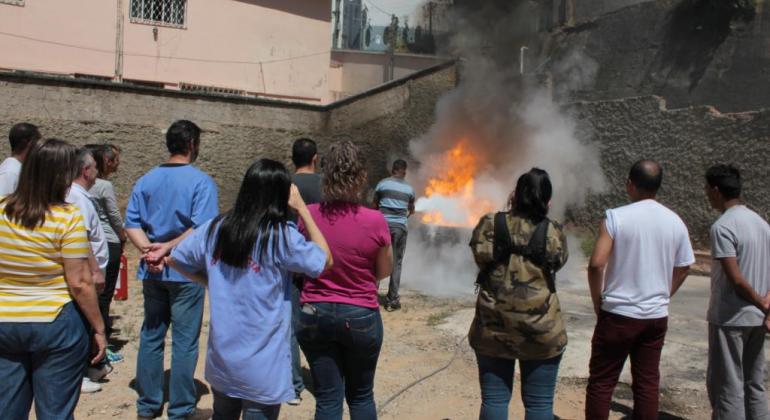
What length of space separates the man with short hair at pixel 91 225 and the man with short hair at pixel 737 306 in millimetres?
3619

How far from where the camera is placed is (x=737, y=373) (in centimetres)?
384

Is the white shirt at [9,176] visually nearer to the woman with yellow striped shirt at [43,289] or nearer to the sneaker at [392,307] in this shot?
the woman with yellow striped shirt at [43,289]

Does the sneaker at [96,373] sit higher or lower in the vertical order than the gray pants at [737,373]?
lower

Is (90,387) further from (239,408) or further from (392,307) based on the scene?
(392,307)

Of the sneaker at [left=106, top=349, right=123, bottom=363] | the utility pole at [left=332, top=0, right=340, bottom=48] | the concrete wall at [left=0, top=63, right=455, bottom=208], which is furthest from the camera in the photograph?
the utility pole at [left=332, top=0, right=340, bottom=48]

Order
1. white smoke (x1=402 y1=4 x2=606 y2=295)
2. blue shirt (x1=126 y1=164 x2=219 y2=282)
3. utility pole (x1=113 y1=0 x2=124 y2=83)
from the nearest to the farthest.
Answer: blue shirt (x1=126 y1=164 x2=219 y2=282) < white smoke (x1=402 y1=4 x2=606 y2=295) < utility pole (x1=113 y1=0 x2=124 y2=83)

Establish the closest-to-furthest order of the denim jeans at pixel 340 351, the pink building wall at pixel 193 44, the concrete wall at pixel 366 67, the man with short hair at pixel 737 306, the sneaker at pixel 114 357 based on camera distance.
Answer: the denim jeans at pixel 340 351
the man with short hair at pixel 737 306
the sneaker at pixel 114 357
the pink building wall at pixel 193 44
the concrete wall at pixel 366 67

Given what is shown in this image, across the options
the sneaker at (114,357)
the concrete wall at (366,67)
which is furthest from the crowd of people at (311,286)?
the concrete wall at (366,67)

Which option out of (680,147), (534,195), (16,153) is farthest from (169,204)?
(680,147)

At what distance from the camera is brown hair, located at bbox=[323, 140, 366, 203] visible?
3281mm

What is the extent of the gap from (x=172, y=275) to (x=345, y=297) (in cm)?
147

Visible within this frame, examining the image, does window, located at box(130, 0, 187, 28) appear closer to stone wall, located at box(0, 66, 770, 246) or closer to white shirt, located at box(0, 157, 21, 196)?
stone wall, located at box(0, 66, 770, 246)

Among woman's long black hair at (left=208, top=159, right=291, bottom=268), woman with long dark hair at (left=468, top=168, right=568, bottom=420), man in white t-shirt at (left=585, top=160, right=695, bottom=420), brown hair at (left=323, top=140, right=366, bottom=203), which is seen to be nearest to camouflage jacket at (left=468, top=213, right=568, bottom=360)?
woman with long dark hair at (left=468, top=168, right=568, bottom=420)

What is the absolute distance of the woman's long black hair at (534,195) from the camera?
3393 mm
